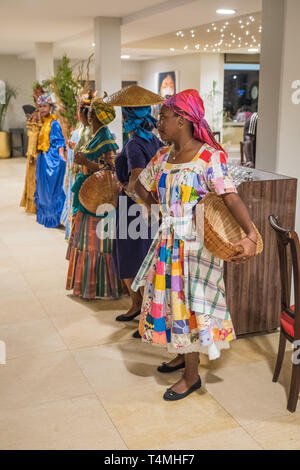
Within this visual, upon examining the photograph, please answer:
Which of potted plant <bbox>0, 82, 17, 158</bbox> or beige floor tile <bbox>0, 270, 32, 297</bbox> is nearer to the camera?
beige floor tile <bbox>0, 270, 32, 297</bbox>

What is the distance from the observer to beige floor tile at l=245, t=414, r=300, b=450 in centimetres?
238

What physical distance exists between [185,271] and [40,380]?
1063 mm

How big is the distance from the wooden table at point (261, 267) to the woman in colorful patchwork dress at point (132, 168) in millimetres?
600

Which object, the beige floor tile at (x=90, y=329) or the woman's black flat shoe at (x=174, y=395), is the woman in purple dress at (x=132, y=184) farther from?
the woman's black flat shoe at (x=174, y=395)

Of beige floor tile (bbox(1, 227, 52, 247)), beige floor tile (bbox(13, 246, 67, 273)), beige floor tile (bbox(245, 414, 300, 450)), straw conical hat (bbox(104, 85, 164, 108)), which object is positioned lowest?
beige floor tile (bbox(245, 414, 300, 450))

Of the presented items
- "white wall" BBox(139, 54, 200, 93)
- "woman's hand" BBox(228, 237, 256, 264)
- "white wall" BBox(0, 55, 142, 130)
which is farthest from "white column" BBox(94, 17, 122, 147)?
"white wall" BBox(0, 55, 142, 130)

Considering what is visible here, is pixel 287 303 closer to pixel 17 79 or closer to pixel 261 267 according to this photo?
pixel 261 267

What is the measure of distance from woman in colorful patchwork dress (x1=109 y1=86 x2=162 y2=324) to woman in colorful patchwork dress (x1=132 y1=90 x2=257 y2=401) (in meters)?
0.46

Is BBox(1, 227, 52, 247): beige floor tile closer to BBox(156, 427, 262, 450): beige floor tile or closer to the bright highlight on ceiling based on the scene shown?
the bright highlight on ceiling

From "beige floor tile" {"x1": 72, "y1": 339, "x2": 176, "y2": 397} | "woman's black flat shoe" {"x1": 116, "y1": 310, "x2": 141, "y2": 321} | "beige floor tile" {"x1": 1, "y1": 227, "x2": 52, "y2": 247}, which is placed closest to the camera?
"beige floor tile" {"x1": 72, "y1": 339, "x2": 176, "y2": 397}

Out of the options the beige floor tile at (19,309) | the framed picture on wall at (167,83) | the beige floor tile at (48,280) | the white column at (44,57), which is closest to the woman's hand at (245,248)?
the beige floor tile at (19,309)

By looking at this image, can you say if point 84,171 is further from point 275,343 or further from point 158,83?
point 158,83

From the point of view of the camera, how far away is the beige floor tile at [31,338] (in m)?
3.35

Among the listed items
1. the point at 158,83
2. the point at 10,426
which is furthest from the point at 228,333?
the point at 158,83
